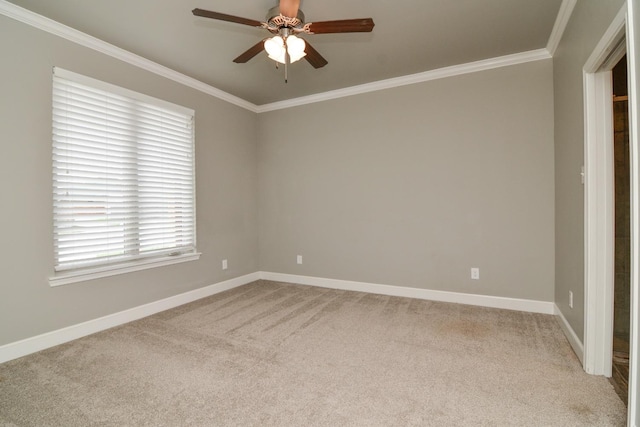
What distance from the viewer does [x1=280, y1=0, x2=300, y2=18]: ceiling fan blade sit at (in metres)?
1.87

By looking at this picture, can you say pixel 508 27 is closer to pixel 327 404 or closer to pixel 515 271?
pixel 515 271

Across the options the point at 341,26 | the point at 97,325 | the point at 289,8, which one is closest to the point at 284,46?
the point at 289,8

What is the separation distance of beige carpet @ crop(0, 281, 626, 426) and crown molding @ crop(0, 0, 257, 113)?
8.46 ft

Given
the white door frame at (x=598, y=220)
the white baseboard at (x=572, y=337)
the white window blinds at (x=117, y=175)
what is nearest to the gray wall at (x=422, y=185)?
the white baseboard at (x=572, y=337)

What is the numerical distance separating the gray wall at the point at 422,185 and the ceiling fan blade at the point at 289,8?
2132 millimetres

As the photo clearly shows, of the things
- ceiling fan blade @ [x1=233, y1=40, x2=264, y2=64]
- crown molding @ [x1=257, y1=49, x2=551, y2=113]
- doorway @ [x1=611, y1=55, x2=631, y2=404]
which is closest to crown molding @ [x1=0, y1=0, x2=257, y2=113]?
crown molding @ [x1=257, y1=49, x2=551, y2=113]

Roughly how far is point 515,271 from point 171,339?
11.2 feet

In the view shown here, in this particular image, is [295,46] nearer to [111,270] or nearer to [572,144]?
[572,144]

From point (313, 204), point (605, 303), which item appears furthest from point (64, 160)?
point (605, 303)

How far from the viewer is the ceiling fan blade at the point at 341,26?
1918 mm

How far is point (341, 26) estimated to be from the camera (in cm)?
199

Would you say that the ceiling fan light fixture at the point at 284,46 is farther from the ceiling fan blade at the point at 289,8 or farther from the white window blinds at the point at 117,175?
the white window blinds at the point at 117,175

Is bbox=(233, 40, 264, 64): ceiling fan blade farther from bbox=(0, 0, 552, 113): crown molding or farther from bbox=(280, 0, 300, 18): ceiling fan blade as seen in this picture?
bbox=(0, 0, 552, 113): crown molding

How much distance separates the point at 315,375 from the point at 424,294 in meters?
2.05
